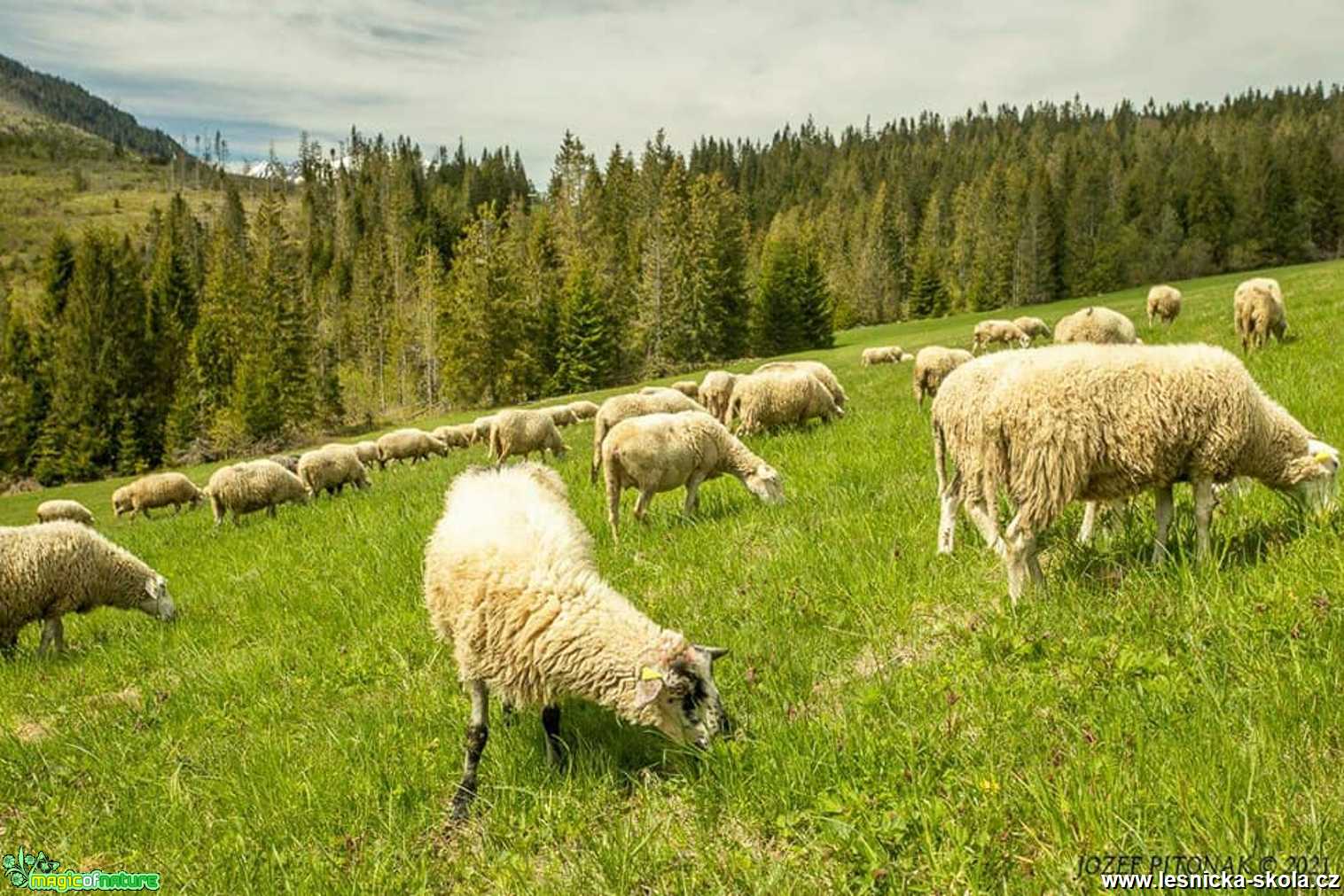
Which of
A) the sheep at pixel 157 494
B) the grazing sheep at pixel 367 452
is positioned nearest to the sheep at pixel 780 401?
the grazing sheep at pixel 367 452

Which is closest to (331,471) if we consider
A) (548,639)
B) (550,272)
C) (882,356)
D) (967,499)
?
(548,639)

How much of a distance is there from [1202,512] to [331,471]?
72.3ft

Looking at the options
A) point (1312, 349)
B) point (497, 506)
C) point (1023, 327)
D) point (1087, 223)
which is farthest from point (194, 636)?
point (1087, 223)

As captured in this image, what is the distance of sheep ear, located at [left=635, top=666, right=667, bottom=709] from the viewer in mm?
3941

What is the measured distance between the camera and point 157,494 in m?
28.4

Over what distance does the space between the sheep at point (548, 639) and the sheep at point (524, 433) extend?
17679mm

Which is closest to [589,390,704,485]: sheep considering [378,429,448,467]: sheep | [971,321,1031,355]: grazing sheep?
[378,429,448,467]: sheep

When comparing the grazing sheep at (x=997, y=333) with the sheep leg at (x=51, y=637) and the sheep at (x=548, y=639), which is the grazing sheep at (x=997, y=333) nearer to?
the sheep at (x=548, y=639)

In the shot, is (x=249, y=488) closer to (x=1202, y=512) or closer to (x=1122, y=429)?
(x=1122, y=429)

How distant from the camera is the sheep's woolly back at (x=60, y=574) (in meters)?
9.52

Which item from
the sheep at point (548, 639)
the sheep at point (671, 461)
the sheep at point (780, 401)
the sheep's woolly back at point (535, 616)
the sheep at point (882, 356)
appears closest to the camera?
the sheep at point (548, 639)

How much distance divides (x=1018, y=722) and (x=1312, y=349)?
1299 cm

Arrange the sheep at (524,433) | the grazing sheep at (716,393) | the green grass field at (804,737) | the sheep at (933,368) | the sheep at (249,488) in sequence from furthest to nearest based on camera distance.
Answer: the sheep at (524,433) → the grazing sheep at (716,393) → the sheep at (249,488) → the sheep at (933,368) → the green grass field at (804,737)

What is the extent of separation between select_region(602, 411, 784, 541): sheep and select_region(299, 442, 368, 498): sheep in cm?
1544
